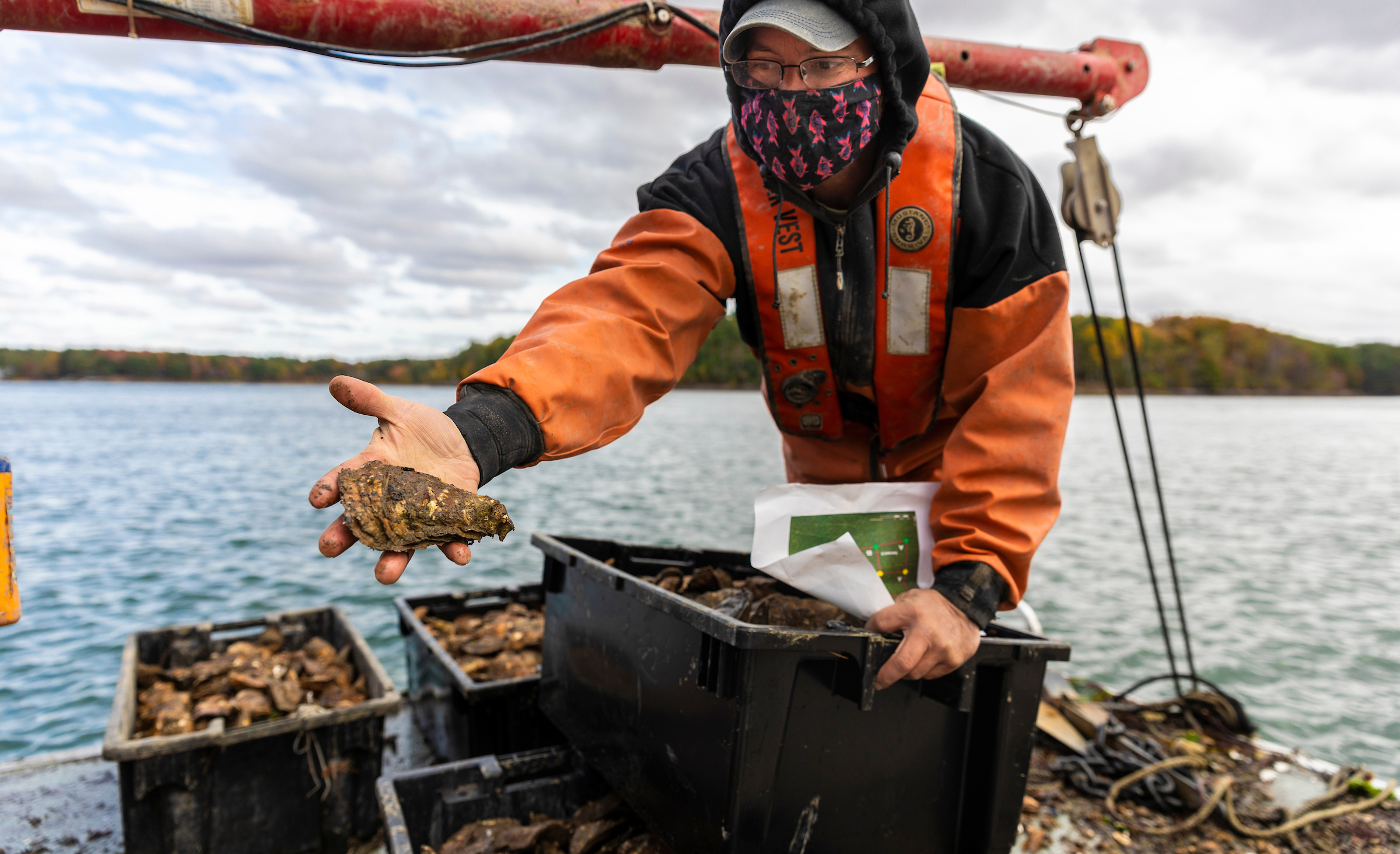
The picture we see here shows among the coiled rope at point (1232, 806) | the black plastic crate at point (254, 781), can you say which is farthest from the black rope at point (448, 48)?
the coiled rope at point (1232, 806)

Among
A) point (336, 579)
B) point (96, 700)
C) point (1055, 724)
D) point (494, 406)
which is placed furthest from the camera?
point (336, 579)

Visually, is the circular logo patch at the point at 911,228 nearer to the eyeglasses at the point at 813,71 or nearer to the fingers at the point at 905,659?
the eyeglasses at the point at 813,71

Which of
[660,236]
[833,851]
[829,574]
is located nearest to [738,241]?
[660,236]

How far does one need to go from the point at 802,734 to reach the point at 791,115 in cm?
143

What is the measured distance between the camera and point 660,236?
6.29 feet

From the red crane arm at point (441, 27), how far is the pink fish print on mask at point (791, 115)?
2.92 feet

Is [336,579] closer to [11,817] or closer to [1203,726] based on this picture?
[11,817]

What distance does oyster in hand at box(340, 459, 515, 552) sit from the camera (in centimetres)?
111

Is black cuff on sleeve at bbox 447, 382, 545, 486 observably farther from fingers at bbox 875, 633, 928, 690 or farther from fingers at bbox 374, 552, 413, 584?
fingers at bbox 875, 633, 928, 690

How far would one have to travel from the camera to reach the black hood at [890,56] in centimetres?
171

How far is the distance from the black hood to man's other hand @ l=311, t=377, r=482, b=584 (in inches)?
43.6

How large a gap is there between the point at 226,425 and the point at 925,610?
53.3 meters

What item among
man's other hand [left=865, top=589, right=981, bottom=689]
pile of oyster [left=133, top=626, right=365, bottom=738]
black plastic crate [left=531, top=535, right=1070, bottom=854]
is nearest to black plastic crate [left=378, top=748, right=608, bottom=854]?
black plastic crate [left=531, top=535, right=1070, bottom=854]

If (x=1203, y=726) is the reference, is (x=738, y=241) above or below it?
above
